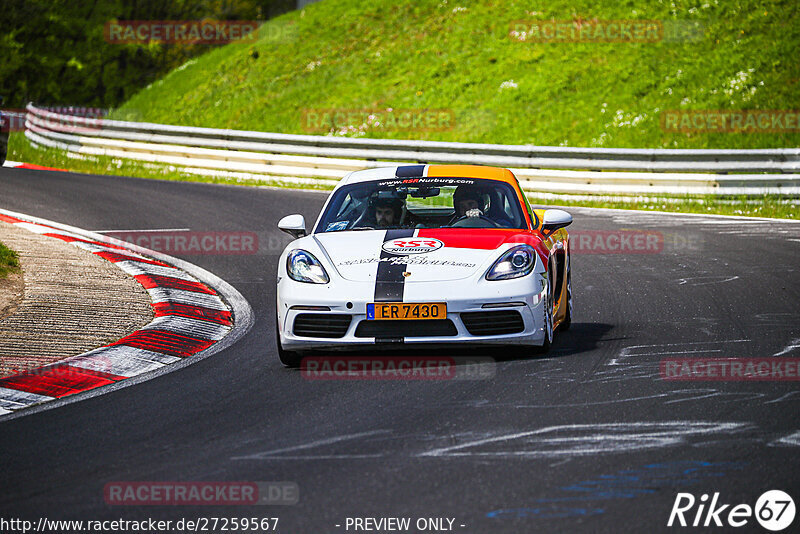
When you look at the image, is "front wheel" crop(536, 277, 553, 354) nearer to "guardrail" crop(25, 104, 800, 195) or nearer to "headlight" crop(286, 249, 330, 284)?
"headlight" crop(286, 249, 330, 284)

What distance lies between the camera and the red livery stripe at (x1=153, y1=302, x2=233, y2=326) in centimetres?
968

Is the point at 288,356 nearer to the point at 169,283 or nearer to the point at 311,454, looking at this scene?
the point at 311,454

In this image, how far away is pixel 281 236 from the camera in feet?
49.2

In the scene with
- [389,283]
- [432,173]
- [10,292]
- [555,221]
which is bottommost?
[10,292]

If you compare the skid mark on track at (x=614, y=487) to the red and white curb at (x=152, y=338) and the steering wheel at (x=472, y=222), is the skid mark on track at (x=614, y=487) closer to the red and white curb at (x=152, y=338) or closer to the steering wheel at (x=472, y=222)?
the red and white curb at (x=152, y=338)

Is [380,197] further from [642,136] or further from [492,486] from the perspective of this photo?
[642,136]

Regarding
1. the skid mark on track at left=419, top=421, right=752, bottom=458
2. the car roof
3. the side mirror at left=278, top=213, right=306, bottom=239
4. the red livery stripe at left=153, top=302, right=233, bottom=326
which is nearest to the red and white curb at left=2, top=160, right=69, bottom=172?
the red livery stripe at left=153, top=302, right=233, bottom=326

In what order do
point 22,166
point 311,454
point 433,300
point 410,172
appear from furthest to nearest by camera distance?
1. point 22,166
2. point 410,172
3. point 433,300
4. point 311,454

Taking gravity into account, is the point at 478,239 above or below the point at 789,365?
above

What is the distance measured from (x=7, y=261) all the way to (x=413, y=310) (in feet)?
17.4

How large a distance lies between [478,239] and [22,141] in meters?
23.9

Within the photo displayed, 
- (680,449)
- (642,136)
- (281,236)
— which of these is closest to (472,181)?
(680,449)

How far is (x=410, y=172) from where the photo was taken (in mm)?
9195

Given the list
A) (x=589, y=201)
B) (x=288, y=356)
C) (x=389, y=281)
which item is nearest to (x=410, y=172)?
(x=389, y=281)
